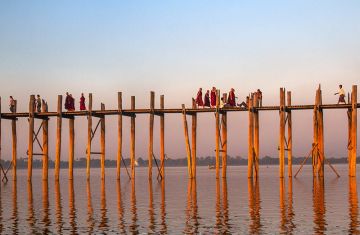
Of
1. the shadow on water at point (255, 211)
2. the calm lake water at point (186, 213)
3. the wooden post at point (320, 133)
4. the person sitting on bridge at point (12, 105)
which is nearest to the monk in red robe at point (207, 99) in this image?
the wooden post at point (320, 133)

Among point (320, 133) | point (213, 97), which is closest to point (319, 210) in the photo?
point (320, 133)

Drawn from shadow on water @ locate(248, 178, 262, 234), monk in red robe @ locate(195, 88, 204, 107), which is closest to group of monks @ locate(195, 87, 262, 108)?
monk in red robe @ locate(195, 88, 204, 107)

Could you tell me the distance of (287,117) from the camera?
3775cm

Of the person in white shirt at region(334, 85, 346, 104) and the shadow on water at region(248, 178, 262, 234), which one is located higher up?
the person in white shirt at region(334, 85, 346, 104)

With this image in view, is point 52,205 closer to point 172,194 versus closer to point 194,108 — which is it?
point 172,194

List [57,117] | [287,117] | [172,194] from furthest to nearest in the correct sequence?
[57,117] < [287,117] < [172,194]

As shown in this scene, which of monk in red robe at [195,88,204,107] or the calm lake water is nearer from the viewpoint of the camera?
the calm lake water

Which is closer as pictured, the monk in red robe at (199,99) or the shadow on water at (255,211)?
the shadow on water at (255,211)

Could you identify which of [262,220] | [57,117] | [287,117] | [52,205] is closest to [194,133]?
[287,117]

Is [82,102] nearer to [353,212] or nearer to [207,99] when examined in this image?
[207,99]

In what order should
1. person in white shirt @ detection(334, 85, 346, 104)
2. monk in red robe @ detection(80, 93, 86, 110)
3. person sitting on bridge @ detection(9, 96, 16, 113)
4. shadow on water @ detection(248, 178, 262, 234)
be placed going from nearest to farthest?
1. shadow on water @ detection(248, 178, 262, 234)
2. person in white shirt @ detection(334, 85, 346, 104)
3. monk in red robe @ detection(80, 93, 86, 110)
4. person sitting on bridge @ detection(9, 96, 16, 113)

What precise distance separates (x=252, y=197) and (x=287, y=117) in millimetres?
10457

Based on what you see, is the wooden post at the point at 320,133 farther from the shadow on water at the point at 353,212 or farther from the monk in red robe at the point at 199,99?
the monk in red robe at the point at 199,99

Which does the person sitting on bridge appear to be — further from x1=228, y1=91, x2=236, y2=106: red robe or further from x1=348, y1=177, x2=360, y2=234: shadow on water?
x1=348, y1=177, x2=360, y2=234: shadow on water
